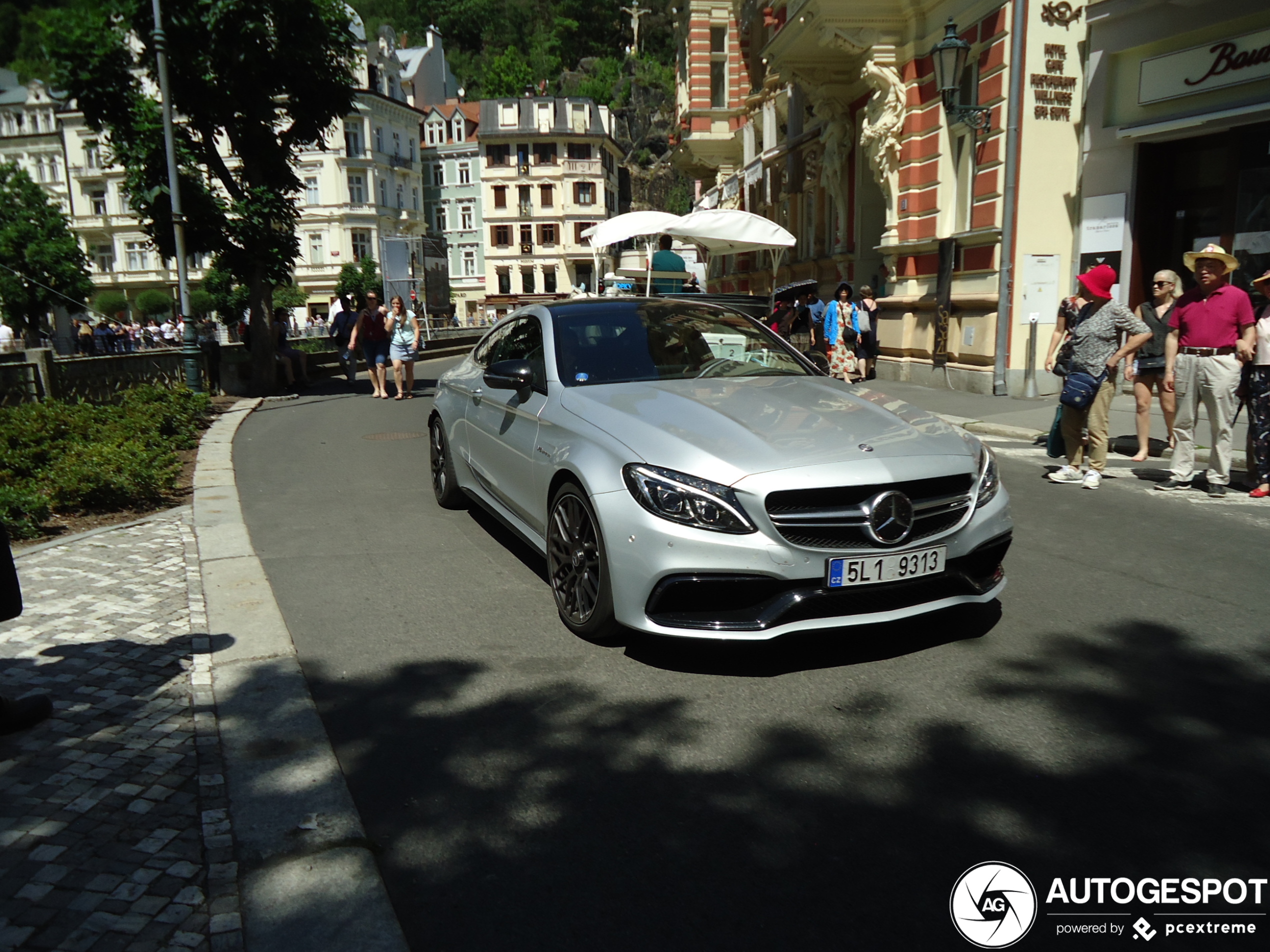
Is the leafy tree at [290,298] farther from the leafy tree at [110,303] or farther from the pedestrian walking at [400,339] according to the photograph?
the pedestrian walking at [400,339]

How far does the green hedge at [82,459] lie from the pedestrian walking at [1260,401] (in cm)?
882

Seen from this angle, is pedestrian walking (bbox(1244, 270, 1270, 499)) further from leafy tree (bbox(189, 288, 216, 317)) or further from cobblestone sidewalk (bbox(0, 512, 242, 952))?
leafy tree (bbox(189, 288, 216, 317))

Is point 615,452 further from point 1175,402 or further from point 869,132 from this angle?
point 869,132

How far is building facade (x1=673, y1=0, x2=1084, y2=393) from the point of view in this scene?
15.2 meters

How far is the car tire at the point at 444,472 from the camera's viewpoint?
7484 millimetres

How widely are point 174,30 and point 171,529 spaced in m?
14.0

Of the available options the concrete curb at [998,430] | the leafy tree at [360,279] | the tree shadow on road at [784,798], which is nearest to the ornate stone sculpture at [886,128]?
the concrete curb at [998,430]

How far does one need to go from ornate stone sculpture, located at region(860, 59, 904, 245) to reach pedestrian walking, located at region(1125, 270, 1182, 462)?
8909 millimetres

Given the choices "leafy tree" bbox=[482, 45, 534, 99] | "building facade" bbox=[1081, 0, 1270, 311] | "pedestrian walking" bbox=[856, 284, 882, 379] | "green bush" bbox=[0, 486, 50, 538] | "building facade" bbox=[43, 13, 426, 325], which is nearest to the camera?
"green bush" bbox=[0, 486, 50, 538]

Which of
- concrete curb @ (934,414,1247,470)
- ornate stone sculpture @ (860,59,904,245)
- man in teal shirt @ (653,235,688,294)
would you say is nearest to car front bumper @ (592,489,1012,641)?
concrete curb @ (934,414,1247,470)

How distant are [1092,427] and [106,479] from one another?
7.95 meters

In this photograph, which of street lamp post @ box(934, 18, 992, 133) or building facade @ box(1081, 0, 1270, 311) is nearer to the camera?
building facade @ box(1081, 0, 1270, 311)

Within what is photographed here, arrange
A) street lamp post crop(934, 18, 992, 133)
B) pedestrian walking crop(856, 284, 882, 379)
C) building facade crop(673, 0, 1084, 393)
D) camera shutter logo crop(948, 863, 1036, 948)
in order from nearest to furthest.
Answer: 1. camera shutter logo crop(948, 863, 1036, 948)
2. street lamp post crop(934, 18, 992, 133)
3. building facade crop(673, 0, 1084, 393)
4. pedestrian walking crop(856, 284, 882, 379)

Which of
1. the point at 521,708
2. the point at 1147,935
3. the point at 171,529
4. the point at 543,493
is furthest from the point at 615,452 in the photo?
the point at 171,529
